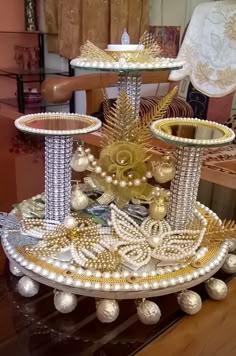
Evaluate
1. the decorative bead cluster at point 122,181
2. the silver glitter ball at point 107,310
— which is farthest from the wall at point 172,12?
the silver glitter ball at point 107,310

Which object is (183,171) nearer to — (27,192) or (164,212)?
(164,212)

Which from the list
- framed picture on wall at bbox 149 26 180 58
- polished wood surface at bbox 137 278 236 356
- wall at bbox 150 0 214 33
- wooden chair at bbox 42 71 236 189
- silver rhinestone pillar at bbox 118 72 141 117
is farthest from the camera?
framed picture on wall at bbox 149 26 180 58

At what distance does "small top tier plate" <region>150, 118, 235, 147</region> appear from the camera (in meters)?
0.54

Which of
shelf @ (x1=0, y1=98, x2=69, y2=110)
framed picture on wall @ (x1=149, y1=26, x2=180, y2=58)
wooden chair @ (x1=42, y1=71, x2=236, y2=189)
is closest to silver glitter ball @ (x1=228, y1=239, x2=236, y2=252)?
wooden chair @ (x1=42, y1=71, x2=236, y2=189)

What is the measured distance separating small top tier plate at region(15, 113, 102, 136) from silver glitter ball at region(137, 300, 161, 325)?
27cm

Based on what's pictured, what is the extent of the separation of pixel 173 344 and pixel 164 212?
221 millimetres

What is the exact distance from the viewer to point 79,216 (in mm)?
653

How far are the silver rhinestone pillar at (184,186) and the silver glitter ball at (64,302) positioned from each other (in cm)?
22

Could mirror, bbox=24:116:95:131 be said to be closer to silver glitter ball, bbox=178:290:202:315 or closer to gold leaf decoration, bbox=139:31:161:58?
gold leaf decoration, bbox=139:31:161:58

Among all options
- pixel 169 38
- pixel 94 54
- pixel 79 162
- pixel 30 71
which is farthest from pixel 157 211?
pixel 30 71

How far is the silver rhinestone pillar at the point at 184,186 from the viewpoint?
602mm

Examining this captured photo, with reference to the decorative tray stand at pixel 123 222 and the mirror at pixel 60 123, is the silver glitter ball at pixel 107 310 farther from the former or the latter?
the mirror at pixel 60 123

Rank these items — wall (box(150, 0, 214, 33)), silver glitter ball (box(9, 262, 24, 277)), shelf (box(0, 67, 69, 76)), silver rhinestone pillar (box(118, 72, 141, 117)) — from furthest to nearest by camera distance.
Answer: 1. shelf (box(0, 67, 69, 76))
2. wall (box(150, 0, 214, 33))
3. silver rhinestone pillar (box(118, 72, 141, 117))
4. silver glitter ball (box(9, 262, 24, 277))

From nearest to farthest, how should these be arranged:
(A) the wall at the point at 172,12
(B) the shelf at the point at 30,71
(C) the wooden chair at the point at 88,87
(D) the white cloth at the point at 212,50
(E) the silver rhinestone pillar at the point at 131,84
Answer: (E) the silver rhinestone pillar at the point at 131,84
(C) the wooden chair at the point at 88,87
(D) the white cloth at the point at 212,50
(A) the wall at the point at 172,12
(B) the shelf at the point at 30,71
